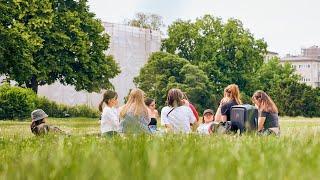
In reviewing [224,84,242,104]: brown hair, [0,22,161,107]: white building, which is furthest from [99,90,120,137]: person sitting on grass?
[0,22,161,107]: white building

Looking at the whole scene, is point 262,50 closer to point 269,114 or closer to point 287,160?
point 269,114

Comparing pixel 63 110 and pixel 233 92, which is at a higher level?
pixel 63 110

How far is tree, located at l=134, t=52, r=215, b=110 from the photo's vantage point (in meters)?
69.8

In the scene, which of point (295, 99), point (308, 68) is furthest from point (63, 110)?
point (308, 68)

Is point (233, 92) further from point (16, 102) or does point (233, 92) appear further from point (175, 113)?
point (16, 102)

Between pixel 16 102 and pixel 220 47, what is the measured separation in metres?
42.2

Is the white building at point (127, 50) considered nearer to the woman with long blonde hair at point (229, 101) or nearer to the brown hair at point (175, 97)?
the woman with long blonde hair at point (229, 101)

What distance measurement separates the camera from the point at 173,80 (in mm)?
70062

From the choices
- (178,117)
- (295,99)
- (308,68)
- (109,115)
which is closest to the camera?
(109,115)

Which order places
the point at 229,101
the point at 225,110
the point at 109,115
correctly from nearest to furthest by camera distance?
the point at 109,115, the point at 225,110, the point at 229,101

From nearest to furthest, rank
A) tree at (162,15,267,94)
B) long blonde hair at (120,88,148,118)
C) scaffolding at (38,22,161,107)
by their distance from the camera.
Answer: long blonde hair at (120,88,148,118) → scaffolding at (38,22,161,107) → tree at (162,15,267,94)

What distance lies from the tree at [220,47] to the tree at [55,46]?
28334 mm

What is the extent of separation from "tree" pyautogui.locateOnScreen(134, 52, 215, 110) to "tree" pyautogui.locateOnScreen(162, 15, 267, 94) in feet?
27.3

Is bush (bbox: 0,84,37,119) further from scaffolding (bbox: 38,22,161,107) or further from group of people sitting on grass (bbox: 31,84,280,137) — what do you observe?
group of people sitting on grass (bbox: 31,84,280,137)
